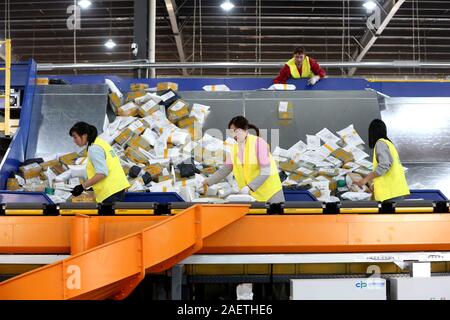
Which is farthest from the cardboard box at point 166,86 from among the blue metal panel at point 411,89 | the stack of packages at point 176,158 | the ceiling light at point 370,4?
the ceiling light at point 370,4

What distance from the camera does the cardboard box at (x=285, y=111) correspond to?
27.3 ft

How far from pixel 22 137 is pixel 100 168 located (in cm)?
287

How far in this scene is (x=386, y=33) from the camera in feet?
60.5

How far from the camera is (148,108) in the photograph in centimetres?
814

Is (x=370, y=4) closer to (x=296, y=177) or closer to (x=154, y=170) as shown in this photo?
(x=296, y=177)

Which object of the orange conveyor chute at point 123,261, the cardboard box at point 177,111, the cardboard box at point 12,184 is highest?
the cardboard box at point 177,111

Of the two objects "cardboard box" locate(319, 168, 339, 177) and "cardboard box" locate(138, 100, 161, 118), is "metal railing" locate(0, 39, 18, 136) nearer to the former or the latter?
"cardboard box" locate(138, 100, 161, 118)

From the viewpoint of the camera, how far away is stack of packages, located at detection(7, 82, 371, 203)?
709 centimetres

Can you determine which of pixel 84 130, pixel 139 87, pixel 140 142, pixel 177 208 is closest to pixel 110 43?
pixel 139 87

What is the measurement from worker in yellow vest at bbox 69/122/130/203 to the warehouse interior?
0.03m

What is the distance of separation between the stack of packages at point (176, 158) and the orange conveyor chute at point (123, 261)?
2.25 m

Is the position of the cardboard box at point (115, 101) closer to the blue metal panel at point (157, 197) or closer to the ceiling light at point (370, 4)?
the blue metal panel at point (157, 197)

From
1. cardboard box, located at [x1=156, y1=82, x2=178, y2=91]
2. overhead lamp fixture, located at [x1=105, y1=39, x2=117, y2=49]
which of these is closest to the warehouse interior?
cardboard box, located at [x1=156, y1=82, x2=178, y2=91]

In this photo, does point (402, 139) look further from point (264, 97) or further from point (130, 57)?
point (130, 57)
